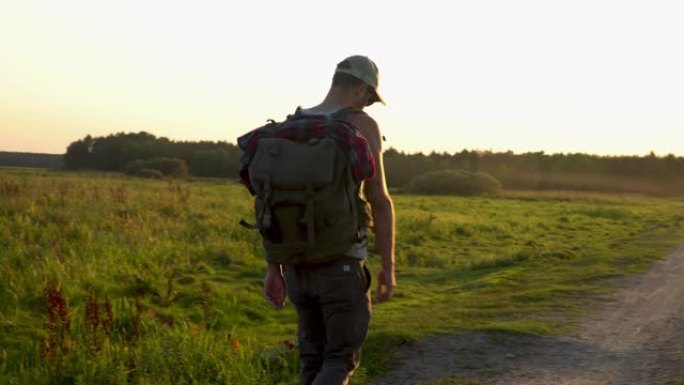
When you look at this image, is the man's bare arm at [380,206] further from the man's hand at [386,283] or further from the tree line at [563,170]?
the tree line at [563,170]

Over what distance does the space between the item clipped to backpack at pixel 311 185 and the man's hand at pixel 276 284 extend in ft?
0.97

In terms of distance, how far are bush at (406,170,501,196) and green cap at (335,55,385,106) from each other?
48.3m

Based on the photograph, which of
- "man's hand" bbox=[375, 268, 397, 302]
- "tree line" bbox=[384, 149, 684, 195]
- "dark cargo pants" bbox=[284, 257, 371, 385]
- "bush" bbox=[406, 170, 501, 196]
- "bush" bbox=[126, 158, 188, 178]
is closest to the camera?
"dark cargo pants" bbox=[284, 257, 371, 385]

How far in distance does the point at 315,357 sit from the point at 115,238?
29.3 feet

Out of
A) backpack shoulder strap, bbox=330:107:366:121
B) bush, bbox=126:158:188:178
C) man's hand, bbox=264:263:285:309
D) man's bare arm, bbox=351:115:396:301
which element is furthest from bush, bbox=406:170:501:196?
backpack shoulder strap, bbox=330:107:366:121

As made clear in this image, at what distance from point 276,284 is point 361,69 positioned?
1.21 meters

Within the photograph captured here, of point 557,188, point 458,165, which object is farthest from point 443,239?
point 458,165

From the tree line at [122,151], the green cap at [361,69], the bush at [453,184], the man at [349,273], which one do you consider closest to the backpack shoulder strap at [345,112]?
the man at [349,273]

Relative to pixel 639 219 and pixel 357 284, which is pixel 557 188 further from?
pixel 357 284

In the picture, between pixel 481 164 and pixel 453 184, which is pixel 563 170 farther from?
pixel 453 184

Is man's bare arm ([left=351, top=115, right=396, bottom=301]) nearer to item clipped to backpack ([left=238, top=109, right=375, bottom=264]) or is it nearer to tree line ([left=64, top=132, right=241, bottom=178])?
item clipped to backpack ([left=238, top=109, right=375, bottom=264])

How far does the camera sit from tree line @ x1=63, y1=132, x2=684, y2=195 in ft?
210

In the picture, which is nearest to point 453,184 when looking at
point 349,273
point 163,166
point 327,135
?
point 163,166

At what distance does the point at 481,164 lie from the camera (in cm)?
7106
